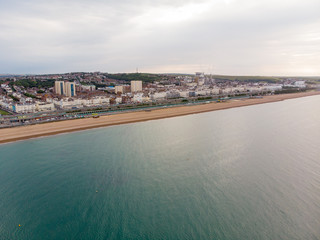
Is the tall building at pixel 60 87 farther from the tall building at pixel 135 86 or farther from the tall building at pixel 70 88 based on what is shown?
the tall building at pixel 135 86

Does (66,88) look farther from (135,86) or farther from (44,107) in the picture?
(44,107)

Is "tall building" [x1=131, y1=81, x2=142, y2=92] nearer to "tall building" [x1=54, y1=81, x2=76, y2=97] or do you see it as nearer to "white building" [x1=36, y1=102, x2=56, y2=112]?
"tall building" [x1=54, y1=81, x2=76, y2=97]

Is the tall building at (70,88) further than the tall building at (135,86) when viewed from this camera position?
No

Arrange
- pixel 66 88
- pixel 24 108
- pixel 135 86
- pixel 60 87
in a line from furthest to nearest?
pixel 135 86, pixel 60 87, pixel 66 88, pixel 24 108

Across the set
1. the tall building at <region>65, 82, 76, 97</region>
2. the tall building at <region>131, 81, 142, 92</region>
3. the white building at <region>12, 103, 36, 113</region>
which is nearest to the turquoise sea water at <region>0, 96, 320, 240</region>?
the white building at <region>12, 103, 36, 113</region>

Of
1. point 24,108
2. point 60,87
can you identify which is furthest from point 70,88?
point 24,108

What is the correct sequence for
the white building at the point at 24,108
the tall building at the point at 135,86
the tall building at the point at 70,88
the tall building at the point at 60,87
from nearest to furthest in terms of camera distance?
the white building at the point at 24,108 → the tall building at the point at 70,88 → the tall building at the point at 60,87 → the tall building at the point at 135,86

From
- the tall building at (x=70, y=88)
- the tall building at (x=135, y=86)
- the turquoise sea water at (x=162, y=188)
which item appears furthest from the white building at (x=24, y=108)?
the tall building at (x=135, y=86)

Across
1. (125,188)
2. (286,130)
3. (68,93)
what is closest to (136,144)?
(125,188)

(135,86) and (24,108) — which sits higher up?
(135,86)
